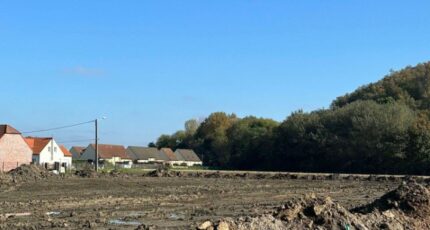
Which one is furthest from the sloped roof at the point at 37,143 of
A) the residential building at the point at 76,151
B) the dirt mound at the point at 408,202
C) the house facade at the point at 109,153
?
the dirt mound at the point at 408,202

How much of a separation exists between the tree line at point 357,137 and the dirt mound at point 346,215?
62.1 m

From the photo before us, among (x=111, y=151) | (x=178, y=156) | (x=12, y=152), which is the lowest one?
(x=12, y=152)

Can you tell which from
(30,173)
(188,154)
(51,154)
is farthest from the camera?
(188,154)

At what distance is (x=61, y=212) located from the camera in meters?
21.2

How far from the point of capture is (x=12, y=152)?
72.9m

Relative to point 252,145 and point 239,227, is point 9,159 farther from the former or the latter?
point 239,227

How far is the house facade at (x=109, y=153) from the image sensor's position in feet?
453

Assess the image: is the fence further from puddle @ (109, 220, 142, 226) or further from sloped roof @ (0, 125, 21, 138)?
puddle @ (109, 220, 142, 226)

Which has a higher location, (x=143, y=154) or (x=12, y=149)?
(x=143, y=154)

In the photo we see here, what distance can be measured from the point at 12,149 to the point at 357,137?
155 ft

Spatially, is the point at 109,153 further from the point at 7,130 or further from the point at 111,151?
the point at 7,130

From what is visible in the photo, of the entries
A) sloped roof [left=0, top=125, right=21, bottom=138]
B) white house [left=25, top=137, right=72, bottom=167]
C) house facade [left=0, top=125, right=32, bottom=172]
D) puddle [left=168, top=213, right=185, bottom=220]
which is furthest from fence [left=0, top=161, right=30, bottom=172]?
puddle [left=168, top=213, right=185, bottom=220]

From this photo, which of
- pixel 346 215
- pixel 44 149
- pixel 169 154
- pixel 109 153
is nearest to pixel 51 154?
pixel 44 149

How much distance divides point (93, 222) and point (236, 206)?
802cm
